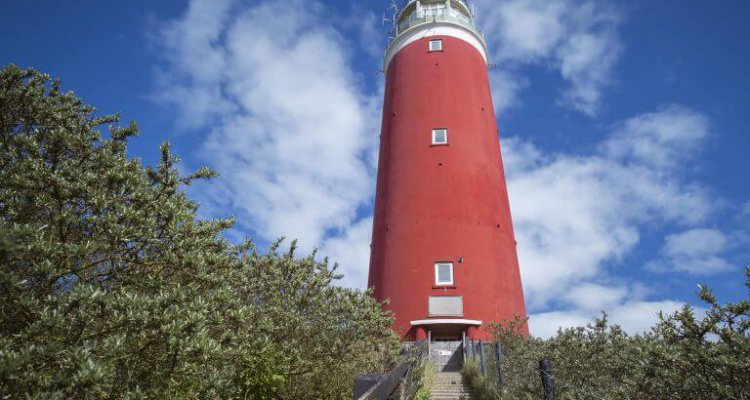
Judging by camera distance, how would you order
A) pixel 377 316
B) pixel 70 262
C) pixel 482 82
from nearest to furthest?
pixel 70 262, pixel 377 316, pixel 482 82

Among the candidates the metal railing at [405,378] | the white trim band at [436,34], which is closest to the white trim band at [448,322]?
the metal railing at [405,378]

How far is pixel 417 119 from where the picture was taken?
738 inches

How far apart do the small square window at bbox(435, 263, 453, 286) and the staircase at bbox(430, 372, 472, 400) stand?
3071 mm

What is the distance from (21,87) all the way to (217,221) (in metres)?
2.56

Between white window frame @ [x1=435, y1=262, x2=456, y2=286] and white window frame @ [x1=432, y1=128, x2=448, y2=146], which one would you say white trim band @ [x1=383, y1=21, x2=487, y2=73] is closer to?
white window frame @ [x1=432, y1=128, x2=448, y2=146]

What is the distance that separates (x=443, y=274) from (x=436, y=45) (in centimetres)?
1066

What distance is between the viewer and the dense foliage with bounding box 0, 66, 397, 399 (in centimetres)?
337

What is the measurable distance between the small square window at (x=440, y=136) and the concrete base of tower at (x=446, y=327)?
6.99 metres

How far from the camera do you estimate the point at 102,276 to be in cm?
452

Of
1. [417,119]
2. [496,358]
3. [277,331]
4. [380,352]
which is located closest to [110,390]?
[277,331]

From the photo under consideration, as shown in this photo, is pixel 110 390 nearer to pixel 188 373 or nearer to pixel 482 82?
pixel 188 373

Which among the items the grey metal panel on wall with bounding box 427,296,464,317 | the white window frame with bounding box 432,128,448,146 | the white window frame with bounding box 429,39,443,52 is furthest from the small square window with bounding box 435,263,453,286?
the white window frame with bounding box 429,39,443,52

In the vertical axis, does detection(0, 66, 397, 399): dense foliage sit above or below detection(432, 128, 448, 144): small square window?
below

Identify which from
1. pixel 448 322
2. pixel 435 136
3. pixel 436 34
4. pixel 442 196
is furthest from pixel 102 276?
pixel 436 34
